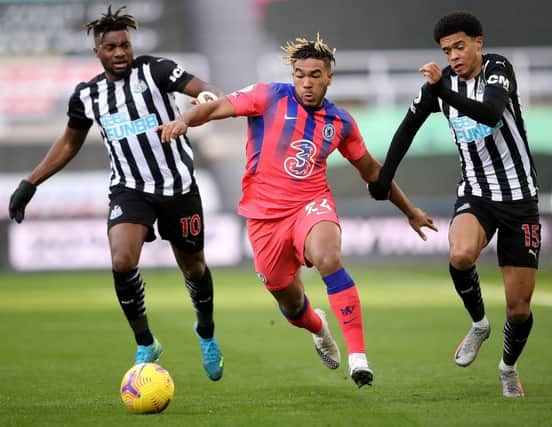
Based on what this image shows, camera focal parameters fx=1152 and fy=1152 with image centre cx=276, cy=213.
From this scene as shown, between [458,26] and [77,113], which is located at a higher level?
[458,26]

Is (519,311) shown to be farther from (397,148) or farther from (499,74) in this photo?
(499,74)

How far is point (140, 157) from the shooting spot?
26.9ft

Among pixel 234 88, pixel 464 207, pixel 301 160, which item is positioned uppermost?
pixel 301 160

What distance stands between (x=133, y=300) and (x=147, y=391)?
51.7 inches

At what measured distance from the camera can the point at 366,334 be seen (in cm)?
1125

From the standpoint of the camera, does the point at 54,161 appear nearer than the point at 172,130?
No

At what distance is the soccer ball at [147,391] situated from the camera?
21.8 feet

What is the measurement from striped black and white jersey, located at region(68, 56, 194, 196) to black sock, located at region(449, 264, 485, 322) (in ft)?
6.93

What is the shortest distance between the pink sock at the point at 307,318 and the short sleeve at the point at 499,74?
202cm

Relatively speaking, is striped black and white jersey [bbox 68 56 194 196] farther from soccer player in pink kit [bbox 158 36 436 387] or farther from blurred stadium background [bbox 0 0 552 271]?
blurred stadium background [bbox 0 0 552 271]

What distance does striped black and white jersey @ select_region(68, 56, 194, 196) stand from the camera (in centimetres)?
819

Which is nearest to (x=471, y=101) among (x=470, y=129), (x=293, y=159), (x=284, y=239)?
(x=470, y=129)

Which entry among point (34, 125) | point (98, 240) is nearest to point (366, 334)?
point (98, 240)

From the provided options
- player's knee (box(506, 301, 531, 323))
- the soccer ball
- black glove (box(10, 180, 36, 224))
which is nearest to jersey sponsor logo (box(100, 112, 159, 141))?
black glove (box(10, 180, 36, 224))
